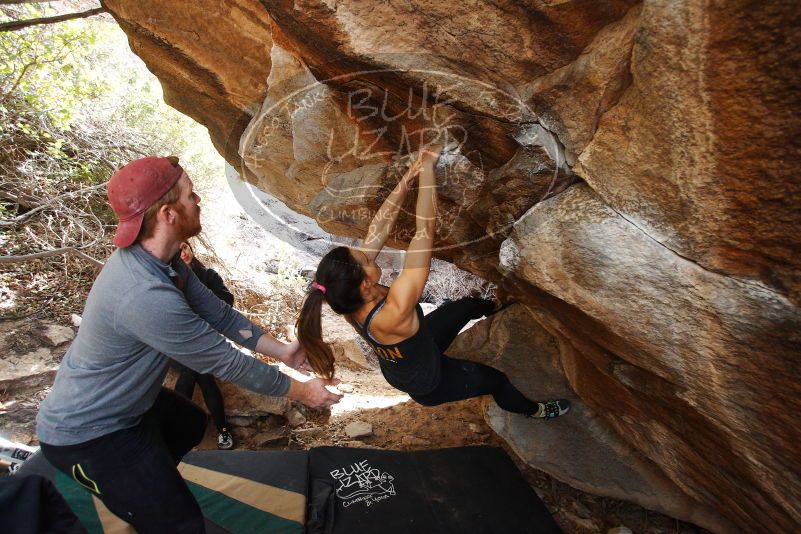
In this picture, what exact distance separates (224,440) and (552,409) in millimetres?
2713

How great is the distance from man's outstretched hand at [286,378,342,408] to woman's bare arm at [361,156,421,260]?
2.32ft

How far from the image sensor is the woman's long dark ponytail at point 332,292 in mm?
2068

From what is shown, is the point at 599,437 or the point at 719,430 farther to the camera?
the point at 599,437

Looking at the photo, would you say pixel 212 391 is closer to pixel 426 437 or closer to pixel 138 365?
pixel 426 437

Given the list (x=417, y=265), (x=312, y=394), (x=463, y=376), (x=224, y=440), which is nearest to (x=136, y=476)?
(x=312, y=394)

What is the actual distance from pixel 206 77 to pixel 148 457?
2.69 meters

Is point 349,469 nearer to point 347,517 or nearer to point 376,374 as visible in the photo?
point 347,517

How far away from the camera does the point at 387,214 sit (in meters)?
2.39

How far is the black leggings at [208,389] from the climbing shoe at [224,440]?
44mm

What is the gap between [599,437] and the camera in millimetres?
3109

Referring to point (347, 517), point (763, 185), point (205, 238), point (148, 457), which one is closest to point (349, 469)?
point (347, 517)

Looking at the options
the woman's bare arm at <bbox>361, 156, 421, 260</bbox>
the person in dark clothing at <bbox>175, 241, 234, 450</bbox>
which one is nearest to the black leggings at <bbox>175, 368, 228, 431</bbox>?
the person in dark clothing at <bbox>175, 241, 234, 450</bbox>

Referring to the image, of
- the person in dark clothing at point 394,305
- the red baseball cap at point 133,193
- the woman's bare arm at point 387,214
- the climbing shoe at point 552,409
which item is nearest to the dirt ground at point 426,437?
the climbing shoe at point 552,409

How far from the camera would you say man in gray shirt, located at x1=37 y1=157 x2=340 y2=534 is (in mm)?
1610
